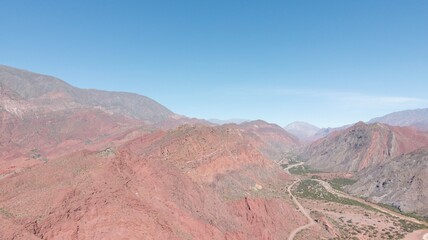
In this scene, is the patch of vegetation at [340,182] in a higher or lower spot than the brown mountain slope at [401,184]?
lower

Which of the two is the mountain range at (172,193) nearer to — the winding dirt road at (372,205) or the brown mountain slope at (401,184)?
the brown mountain slope at (401,184)

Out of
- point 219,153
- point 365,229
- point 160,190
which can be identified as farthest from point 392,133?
point 160,190

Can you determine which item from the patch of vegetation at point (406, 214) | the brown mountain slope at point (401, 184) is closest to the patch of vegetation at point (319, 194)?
the patch of vegetation at point (406, 214)

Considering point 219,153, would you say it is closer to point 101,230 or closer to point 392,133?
point 101,230

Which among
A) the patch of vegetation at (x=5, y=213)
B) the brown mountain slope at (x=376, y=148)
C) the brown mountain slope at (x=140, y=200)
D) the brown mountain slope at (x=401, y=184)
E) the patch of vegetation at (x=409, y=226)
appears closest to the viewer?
the patch of vegetation at (x=5, y=213)

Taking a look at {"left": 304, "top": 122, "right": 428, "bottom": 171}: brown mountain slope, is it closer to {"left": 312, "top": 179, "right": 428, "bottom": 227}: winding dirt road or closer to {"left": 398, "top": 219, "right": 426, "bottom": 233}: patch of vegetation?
{"left": 312, "top": 179, "right": 428, "bottom": 227}: winding dirt road

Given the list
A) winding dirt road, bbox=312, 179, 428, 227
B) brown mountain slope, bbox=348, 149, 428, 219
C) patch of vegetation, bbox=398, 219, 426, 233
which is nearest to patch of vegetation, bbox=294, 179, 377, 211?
winding dirt road, bbox=312, 179, 428, 227

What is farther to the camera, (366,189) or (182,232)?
(366,189)

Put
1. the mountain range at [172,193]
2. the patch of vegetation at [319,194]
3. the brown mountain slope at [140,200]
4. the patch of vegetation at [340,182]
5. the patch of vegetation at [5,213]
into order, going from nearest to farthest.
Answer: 1. the patch of vegetation at [5,213]
2. the brown mountain slope at [140,200]
3. the mountain range at [172,193]
4. the patch of vegetation at [319,194]
5. the patch of vegetation at [340,182]

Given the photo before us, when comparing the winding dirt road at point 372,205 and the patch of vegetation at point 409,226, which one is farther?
the winding dirt road at point 372,205
